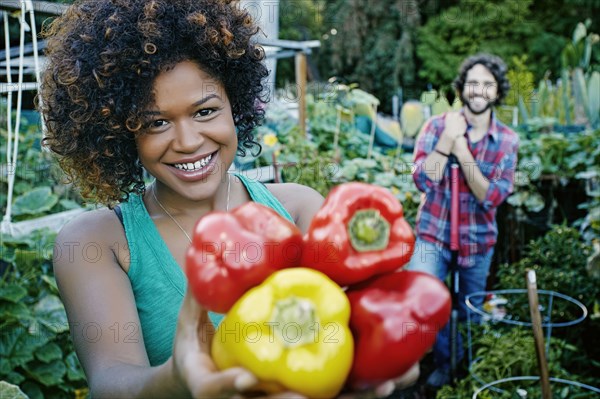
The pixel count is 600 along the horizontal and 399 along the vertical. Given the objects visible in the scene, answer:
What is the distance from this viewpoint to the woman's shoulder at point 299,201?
4.81 feet

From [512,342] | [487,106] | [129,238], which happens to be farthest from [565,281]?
[129,238]

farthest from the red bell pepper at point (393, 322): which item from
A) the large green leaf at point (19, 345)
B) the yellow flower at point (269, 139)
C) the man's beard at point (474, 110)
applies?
the yellow flower at point (269, 139)

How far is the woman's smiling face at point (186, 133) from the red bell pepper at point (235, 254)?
0.98 feet

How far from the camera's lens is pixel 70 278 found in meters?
1.24

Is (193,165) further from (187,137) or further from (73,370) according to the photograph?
(73,370)

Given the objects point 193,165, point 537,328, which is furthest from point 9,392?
point 537,328

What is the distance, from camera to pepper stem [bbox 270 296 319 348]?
83cm

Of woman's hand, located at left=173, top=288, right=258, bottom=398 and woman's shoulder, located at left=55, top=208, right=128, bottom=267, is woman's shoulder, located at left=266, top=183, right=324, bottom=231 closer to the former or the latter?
woman's shoulder, located at left=55, top=208, right=128, bottom=267

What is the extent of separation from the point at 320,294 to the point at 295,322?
0.15 ft

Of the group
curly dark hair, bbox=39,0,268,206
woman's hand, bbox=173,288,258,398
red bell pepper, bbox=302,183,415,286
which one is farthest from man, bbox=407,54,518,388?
woman's hand, bbox=173,288,258,398

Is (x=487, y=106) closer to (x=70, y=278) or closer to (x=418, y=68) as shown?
(x=70, y=278)

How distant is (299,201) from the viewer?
150 centimetres

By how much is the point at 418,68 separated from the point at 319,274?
15194 mm

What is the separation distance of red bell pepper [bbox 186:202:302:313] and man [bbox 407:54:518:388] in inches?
95.4
